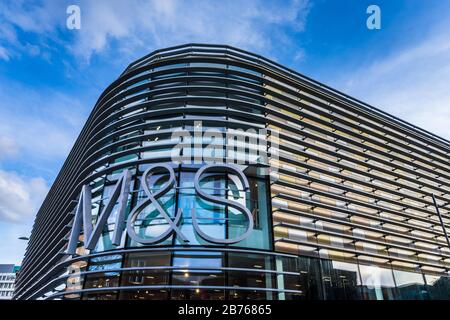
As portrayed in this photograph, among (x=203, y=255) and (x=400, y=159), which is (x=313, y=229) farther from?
(x=400, y=159)

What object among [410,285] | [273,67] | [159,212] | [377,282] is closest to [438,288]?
[410,285]

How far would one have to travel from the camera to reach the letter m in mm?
13552

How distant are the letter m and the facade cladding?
0.07 meters

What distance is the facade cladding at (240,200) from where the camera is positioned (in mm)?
13484

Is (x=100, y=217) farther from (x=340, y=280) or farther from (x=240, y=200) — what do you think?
(x=340, y=280)

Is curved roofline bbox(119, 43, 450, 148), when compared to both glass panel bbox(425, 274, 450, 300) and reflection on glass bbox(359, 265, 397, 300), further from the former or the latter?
glass panel bbox(425, 274, 450, 300)

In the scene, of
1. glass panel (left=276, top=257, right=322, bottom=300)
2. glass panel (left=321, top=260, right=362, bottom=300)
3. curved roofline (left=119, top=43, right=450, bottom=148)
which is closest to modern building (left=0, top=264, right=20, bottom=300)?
curved roofline (left=119, top=43, right=450, bottom=148)

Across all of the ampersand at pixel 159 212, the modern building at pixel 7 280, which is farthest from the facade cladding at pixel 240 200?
the modern building at pixel 7 280

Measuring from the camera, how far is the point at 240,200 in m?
15.2

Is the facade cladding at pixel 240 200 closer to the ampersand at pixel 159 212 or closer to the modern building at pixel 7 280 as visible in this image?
the ampersand at pixel 159 212

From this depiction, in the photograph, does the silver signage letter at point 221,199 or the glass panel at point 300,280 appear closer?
the silver signage letter at point 221,199

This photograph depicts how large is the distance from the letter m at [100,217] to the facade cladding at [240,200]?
70 millimetres

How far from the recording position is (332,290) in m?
14.9
